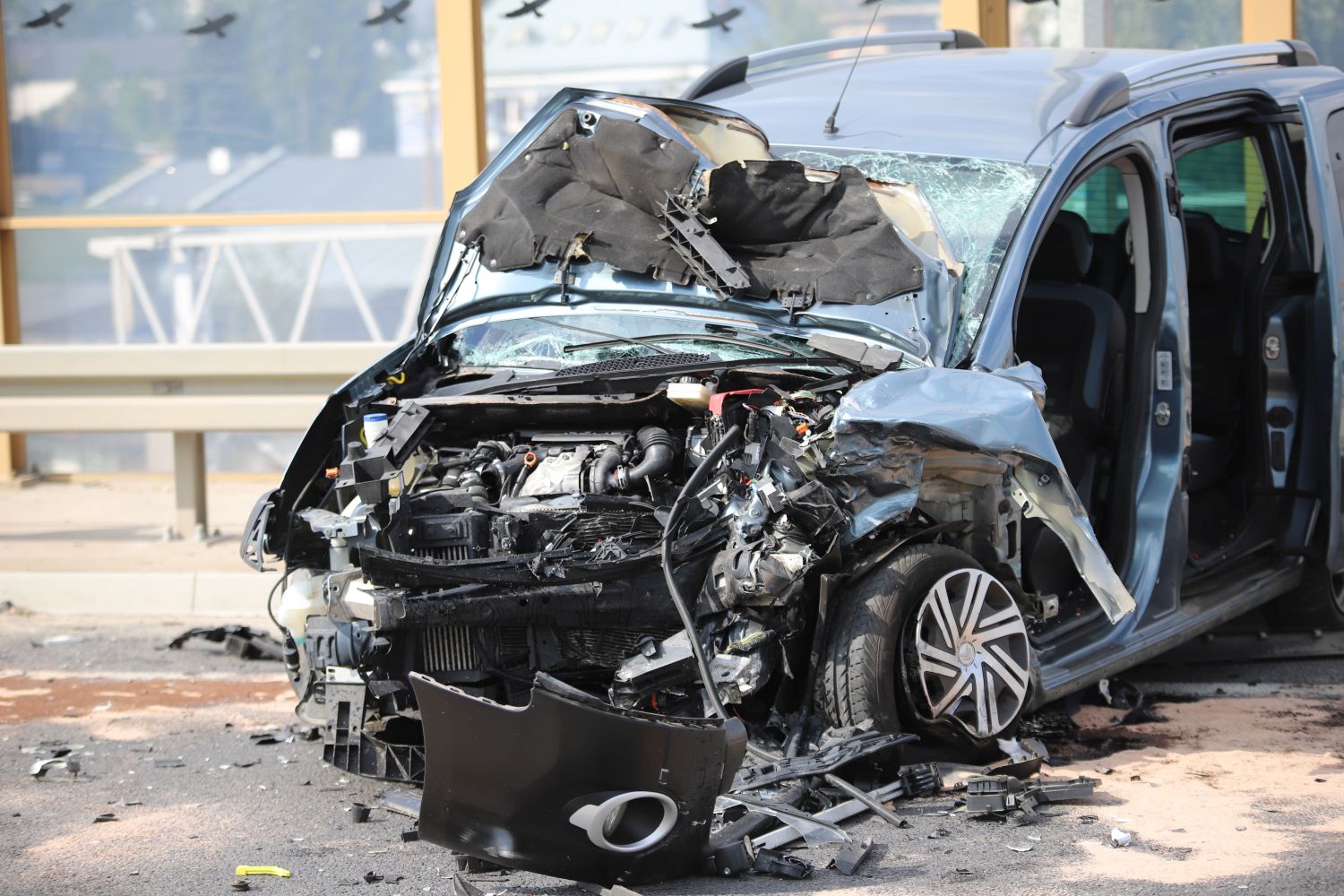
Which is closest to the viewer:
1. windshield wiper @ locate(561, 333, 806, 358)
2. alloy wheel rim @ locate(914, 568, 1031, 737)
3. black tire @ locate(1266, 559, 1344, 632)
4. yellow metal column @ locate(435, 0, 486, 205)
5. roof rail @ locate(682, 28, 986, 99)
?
alloy wheel rim @ locate(914, 568, 1031, 737)

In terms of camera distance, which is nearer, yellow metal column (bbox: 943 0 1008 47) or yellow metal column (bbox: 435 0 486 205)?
yellow metal column (bbox: 943 0 1008 47)

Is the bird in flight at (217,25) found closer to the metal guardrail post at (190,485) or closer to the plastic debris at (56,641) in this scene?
the metal guardrail post at (190,485)

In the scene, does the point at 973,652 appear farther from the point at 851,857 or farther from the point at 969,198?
the point at 969,198

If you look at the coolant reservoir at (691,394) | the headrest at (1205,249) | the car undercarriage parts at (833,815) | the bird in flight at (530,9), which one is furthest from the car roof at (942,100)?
the bird in flight at (530,9)

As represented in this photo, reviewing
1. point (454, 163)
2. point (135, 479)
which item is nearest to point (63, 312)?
point (135, 479)

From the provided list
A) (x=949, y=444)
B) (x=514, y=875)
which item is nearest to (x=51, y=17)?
(x=949, y=444)

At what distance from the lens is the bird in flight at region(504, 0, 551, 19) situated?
1203 cm

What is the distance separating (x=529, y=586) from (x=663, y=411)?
2.87 feet

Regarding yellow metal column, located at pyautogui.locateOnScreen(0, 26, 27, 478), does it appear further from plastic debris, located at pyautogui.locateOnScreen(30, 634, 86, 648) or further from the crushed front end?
the crushed front end

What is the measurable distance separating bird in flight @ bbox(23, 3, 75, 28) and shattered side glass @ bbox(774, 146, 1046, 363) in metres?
8.62

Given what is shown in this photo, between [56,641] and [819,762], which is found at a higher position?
[819,762]

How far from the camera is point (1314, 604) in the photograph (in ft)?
23.1

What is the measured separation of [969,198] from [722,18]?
6687 mm

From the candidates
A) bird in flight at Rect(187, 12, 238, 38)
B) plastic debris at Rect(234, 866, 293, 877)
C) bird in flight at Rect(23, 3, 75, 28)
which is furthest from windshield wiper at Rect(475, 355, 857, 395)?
bird in flight at Rect(23, 3, 75, 28)
